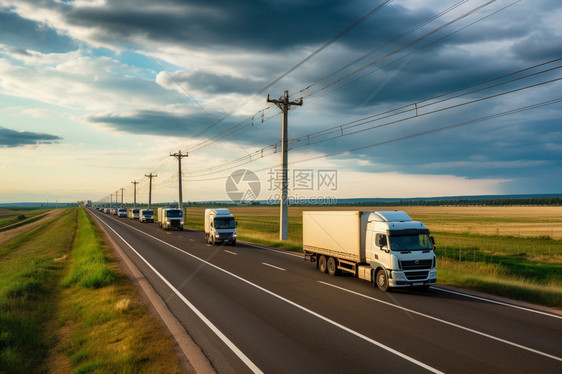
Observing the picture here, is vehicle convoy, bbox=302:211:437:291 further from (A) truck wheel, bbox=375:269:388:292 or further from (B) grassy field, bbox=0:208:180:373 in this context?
(B) grassy field, bbox=0:208:180:373

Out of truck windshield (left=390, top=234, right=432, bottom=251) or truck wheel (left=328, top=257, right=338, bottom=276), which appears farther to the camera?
truck wheel (left=328, top=257, right=338, bottom=276)

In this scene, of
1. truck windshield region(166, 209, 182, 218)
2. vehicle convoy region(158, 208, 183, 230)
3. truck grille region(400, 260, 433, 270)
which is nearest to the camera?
truck grille region(400, 260, 433, 270)

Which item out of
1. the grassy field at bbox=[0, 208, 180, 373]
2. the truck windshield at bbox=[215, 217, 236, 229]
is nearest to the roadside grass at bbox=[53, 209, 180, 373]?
the grassy field at bbox=[0, 208, 180, 373]

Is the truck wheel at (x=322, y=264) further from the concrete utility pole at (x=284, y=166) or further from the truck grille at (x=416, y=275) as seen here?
the concrete utility pole at (x=284, y=166)

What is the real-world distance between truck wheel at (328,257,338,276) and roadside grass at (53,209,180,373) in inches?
345

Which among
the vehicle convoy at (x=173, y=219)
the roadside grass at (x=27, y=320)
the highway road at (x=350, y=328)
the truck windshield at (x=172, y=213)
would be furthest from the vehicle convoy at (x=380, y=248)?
the truck windshield at (x=172, y=213)

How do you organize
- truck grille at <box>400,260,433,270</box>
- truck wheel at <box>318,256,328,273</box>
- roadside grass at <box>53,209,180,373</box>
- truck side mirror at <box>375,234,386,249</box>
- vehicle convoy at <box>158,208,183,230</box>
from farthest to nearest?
vehicle convoy at <box>158,208,183,230</box>
truck wheel at <box>318,256,328,273</box>
truck side mirror at <box>375,234,386,249</box>
truck grille at <box>400,260,433,270</box>
roadside grass at <box>53,209,180,373</box>

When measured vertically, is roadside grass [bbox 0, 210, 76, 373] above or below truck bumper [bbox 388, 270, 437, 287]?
below

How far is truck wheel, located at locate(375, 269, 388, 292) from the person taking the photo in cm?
1452

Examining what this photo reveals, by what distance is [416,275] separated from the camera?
1423cm

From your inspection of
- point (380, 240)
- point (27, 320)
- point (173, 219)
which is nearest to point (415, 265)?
point (380, 240)

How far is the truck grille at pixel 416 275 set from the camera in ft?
46.4

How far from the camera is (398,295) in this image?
14172 millimetres

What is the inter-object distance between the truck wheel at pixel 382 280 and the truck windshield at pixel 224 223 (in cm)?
1965
